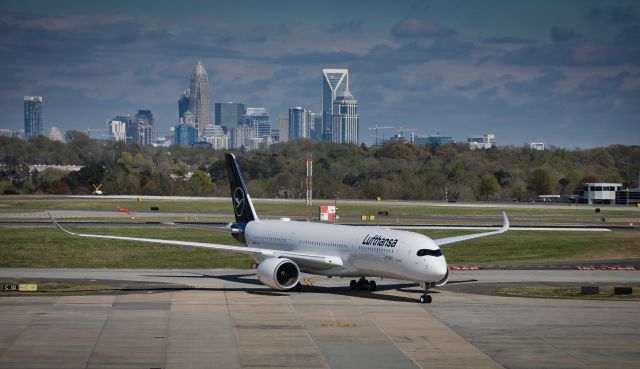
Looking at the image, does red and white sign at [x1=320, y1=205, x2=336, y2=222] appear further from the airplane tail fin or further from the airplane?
the airplane

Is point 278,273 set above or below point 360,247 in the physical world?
below

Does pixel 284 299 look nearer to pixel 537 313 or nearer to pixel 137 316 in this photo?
pixel 137 316

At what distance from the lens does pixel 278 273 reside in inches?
2404

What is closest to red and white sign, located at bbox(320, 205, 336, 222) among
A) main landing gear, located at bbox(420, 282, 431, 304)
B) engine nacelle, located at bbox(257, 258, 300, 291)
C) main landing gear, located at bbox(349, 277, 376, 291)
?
main landing gear, located at bbox(349, 277, 376, 291)

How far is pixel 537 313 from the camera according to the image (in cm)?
5344

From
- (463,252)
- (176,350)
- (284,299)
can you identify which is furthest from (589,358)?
(463,252)

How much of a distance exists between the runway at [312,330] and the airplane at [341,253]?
1315mm

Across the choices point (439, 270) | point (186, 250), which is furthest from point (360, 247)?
point (186, 250)

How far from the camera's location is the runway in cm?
4066

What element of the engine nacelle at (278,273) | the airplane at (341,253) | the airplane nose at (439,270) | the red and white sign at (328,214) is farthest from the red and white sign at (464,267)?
the red and white sign at (328,214)

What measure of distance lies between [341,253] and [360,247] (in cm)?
A: 185

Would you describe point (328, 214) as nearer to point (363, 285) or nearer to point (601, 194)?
point (363, 285)

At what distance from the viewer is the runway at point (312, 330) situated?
133ft

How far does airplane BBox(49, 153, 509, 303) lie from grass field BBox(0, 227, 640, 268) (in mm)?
13949
